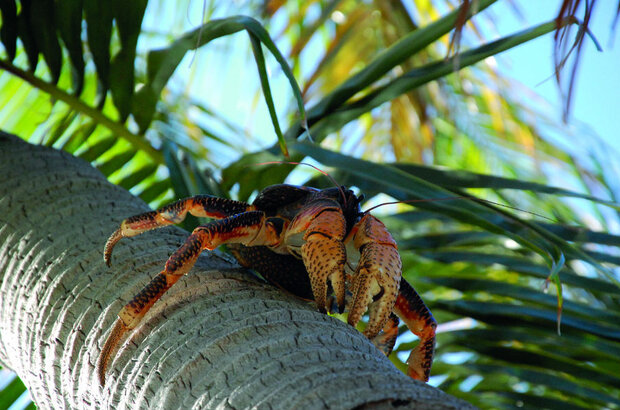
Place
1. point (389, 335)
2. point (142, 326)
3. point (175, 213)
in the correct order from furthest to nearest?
point (389, 335) < point (175, 213) < point (142, 326)

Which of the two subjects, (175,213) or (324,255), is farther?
(175,213)

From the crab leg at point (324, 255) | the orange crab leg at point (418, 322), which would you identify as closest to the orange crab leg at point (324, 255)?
the crab leg at point (324, 255)

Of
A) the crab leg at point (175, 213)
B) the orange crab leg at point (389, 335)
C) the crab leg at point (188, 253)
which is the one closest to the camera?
the crab leg at point (188, 253)

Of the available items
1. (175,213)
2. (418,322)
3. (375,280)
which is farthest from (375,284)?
(175,213)

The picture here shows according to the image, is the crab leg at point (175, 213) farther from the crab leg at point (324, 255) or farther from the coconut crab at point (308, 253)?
the crab leg at point (324, 255)

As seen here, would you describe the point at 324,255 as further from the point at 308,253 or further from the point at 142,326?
the point at 142,326

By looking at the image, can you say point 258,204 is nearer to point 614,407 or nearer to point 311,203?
point 311,203
